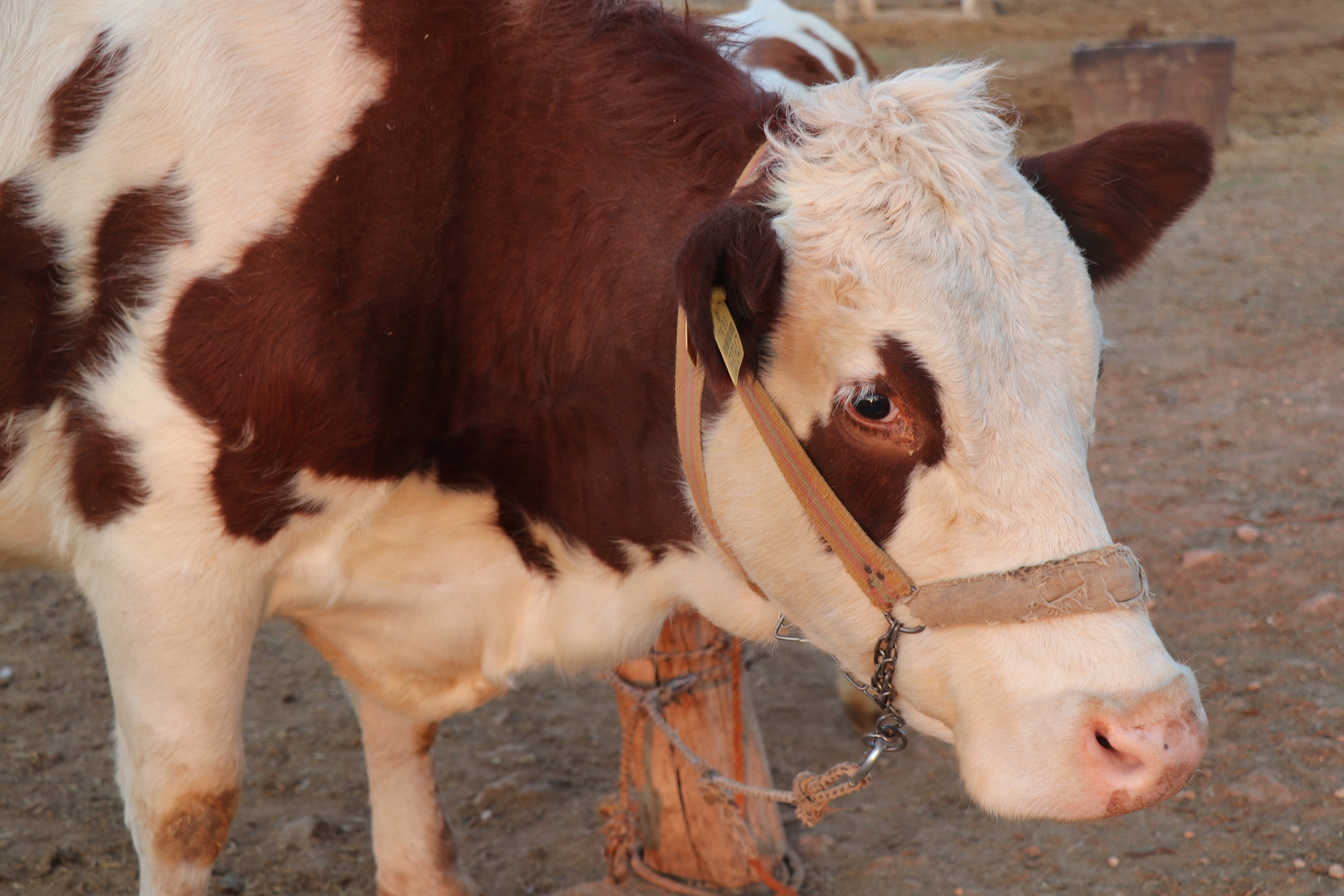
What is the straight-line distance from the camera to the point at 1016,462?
180 centimetres

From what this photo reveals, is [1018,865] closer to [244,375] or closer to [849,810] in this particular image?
[849,810]

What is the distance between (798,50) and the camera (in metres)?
4.24

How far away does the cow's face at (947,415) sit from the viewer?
5.82 ft

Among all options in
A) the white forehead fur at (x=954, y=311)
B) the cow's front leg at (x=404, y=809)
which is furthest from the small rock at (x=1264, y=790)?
the cow's front leg at (x=404, y=809)

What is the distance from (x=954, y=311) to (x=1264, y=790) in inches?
77.1

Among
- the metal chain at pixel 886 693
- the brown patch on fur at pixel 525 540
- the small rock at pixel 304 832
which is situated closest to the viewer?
the metal chain at pixel 886 693

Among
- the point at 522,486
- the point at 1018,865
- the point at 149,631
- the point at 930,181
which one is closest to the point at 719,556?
the point at 522,486

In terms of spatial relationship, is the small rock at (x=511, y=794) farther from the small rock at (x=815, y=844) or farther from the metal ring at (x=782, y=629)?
the metal ring at (x=782, y=629)

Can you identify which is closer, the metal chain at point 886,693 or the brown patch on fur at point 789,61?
the metal chain at point 886,693

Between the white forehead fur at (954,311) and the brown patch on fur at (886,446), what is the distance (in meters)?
0.02

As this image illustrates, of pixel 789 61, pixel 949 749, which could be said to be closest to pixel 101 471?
pixel 949 749

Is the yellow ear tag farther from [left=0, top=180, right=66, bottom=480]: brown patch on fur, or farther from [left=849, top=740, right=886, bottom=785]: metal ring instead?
[left=0, top=180, right=66, bottom=480]: brown patch on fur

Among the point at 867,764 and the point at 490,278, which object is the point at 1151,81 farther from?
the point at 867,764

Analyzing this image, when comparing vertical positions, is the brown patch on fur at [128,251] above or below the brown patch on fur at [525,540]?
above
